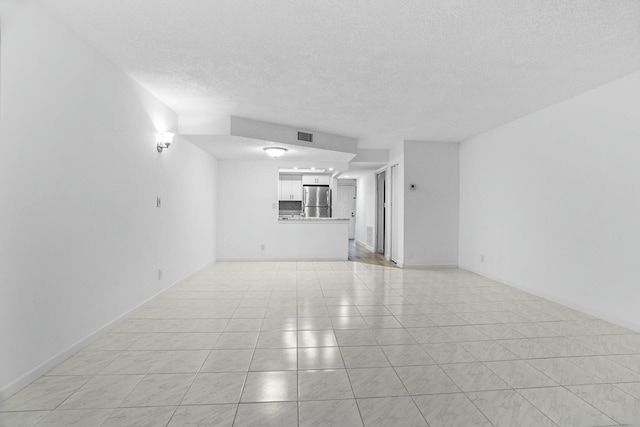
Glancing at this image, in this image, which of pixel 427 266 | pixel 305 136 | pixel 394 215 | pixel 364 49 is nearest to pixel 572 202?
pixel 427 266

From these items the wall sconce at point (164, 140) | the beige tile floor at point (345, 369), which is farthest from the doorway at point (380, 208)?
the wall sconce at point (164, 140)

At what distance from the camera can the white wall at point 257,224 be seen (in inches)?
280

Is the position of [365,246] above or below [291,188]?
below

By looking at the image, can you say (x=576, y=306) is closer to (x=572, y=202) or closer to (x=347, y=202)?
(x=572, y=202)

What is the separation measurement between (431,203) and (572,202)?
2684 mm

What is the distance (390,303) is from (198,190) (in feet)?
12.5

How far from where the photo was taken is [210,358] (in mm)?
2488

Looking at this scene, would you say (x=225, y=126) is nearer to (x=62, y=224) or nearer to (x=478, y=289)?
(x=62, y=224)

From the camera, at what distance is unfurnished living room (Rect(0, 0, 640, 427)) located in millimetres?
1961

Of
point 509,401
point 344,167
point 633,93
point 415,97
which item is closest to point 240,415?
point 509,401

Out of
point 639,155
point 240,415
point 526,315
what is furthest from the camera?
point 526,315

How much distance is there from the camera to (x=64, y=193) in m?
2.37

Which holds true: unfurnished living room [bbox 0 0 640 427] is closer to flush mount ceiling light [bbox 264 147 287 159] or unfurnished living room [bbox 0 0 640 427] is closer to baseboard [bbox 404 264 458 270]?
flush mount ceiling light [bbox 264 147 287 159]

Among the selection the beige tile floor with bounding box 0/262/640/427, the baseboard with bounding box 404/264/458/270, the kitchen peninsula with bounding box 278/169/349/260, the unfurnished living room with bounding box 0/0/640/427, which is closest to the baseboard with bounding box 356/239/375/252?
the kitchen peninsula with bounding box 278/169/349/260
